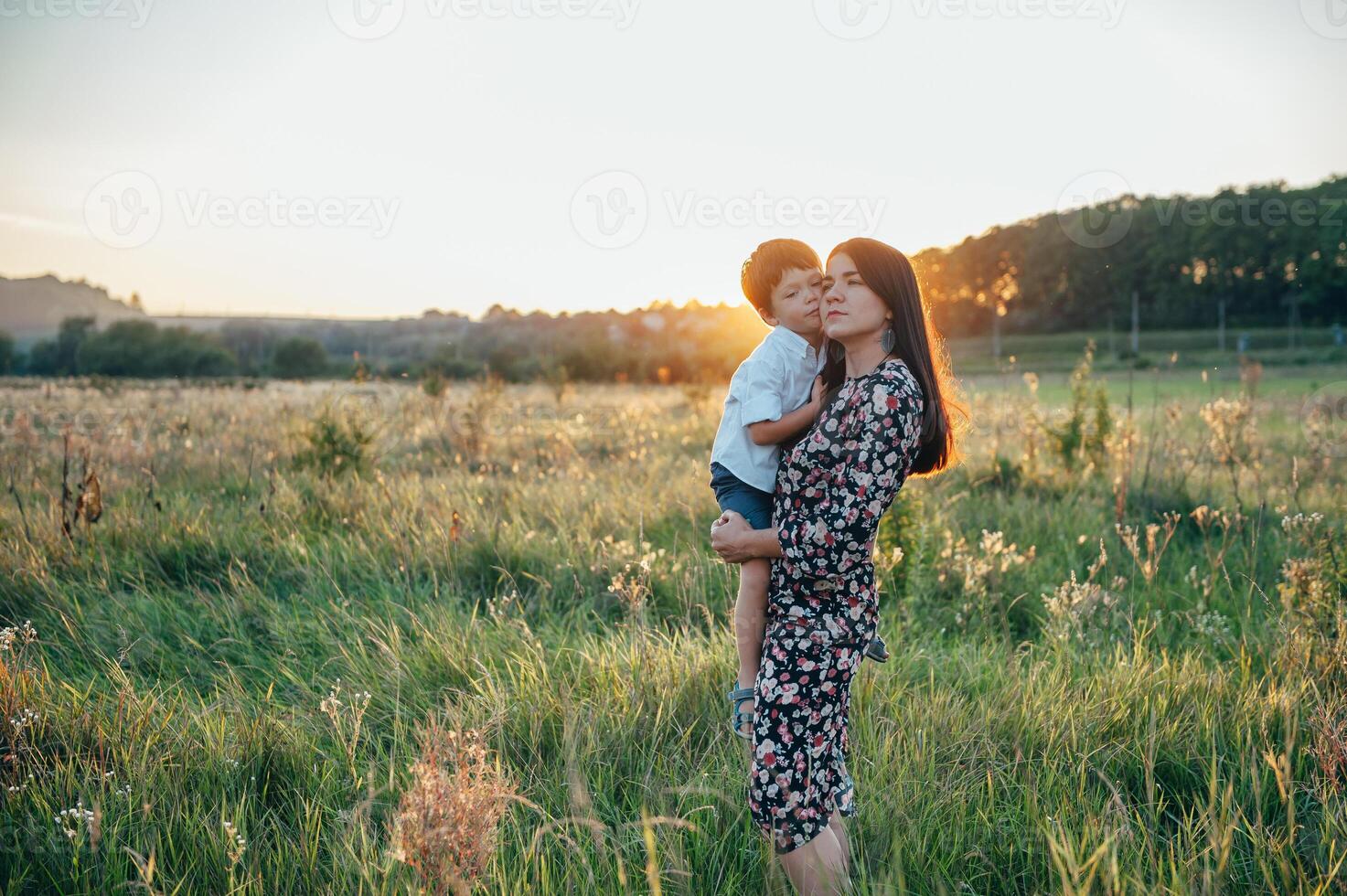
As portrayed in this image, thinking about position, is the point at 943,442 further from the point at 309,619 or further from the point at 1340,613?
the point at 309,619

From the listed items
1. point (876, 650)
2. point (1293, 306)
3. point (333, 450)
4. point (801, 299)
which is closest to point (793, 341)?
point (801, 299)

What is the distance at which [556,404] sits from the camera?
50.1 ft

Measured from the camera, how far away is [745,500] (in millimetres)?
2359

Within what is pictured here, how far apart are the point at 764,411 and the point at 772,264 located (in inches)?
22.1

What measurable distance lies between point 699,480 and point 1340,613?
4150 millimetres

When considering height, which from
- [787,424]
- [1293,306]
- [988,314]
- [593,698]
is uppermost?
[988,314]

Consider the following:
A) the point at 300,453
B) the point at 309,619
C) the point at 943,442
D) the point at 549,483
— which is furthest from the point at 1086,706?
the point at 300,453

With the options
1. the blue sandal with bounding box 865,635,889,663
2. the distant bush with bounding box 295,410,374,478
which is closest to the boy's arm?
the blue sandal with bounding box 865,635,889,663

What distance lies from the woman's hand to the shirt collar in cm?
55

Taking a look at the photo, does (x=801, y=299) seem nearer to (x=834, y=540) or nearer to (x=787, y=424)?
(x=787, y=424)

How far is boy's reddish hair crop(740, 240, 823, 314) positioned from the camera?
2.54 metres

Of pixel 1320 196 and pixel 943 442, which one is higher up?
pixel 1320 196

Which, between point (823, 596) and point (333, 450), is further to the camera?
point (333, 450)

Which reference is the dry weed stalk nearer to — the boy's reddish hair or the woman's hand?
the woman's hand
